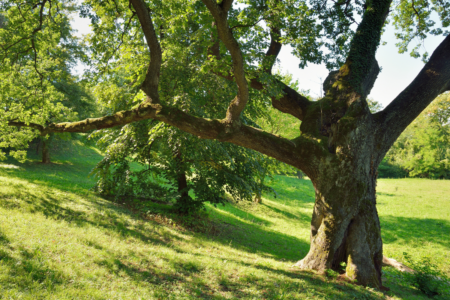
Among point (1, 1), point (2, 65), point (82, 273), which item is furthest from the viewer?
point (2, 65)

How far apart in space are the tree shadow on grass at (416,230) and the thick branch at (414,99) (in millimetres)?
10870

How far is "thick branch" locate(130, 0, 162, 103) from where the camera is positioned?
21.2ft

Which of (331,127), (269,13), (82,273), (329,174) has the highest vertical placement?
(269,13)

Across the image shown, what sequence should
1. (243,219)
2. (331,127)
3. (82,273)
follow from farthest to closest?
1. (243,219)
2. (331,127)
3. (82,273)

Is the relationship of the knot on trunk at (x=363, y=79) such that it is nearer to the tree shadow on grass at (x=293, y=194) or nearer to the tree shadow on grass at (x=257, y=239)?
the tree shadow on grass at (x=257, y=239)

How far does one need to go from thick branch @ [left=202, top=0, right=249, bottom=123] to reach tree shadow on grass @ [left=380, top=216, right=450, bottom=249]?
46.6 ft

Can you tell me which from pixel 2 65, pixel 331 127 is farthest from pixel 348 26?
pixel 2 65

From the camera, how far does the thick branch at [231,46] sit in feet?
15.9

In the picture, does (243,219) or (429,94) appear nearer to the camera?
(429,94)

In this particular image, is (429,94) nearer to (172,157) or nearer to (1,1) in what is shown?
(172,157)

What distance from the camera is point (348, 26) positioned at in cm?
947

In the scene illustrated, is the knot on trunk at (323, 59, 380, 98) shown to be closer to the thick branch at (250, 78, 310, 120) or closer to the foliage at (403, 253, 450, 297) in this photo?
the thick branch at (250, 78, 310, 120)

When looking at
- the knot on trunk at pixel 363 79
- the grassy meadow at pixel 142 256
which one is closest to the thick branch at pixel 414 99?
the knot on trunk at pixel 363 79

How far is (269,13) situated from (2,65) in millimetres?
9911
